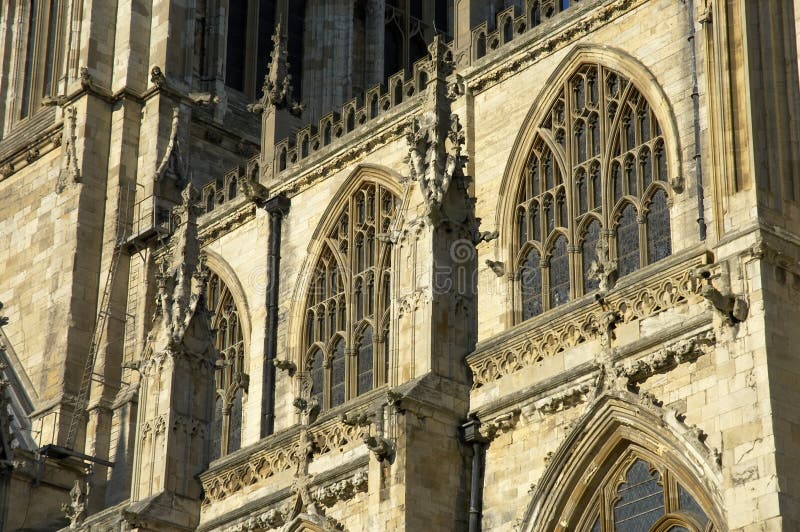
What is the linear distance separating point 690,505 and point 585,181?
19.5 feet

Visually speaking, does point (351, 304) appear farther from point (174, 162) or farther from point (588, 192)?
point (174, 162)

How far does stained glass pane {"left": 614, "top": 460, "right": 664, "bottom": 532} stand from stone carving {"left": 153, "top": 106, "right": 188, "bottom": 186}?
15148 mm

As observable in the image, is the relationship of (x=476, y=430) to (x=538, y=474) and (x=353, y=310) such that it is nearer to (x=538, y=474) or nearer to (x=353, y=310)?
(x=538, y=474)

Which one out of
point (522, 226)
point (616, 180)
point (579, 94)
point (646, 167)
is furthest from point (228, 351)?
point (646, 167)

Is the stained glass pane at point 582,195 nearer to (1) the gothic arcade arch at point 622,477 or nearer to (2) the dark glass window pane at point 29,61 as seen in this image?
(1) the gothic arcade arch at point 622,477

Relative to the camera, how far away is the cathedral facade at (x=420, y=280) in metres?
19.0

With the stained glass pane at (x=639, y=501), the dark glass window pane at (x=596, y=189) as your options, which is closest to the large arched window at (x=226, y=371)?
the dark glass window pane at (x=596, y=189)

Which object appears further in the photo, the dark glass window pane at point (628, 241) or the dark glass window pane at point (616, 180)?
the dark glass window pane at point (616, 180)

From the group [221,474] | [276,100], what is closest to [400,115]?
[276,100]

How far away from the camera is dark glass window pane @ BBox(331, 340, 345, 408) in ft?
88.0

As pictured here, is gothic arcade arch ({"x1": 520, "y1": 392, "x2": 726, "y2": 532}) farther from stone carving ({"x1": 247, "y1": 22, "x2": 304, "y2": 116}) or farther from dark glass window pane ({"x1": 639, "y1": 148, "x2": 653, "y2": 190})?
stone carving ({"x1": 247, "y1": 22, "x2": 304, "y2": 116})

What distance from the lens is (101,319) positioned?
105 feet

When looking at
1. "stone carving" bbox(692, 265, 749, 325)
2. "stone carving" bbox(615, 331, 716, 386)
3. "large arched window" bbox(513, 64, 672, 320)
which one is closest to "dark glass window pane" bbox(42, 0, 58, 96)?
"large arched window" bbox(513, 64, 672, 320)

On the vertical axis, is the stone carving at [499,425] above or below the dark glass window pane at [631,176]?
below
